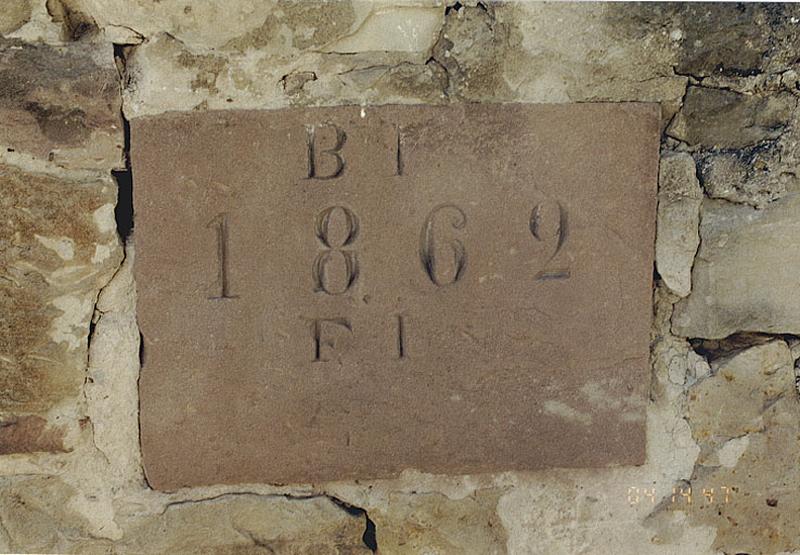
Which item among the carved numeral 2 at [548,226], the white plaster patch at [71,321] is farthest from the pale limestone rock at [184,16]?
the carved numeral 2 at [548,226]

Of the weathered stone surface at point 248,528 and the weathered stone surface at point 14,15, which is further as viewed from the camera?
the weathered stone surface at point 248,528

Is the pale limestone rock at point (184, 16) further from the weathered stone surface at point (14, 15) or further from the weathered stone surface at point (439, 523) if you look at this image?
the weathered stone surface at point (439, 523)

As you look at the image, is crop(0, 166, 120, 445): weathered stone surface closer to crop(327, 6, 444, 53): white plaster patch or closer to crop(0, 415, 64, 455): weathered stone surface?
crop(0, 415, 64, 455): weathered stone surface

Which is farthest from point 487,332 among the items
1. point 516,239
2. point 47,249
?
point 47,249

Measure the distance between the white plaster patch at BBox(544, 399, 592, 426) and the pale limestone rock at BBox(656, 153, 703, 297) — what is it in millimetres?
330

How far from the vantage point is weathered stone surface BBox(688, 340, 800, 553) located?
5.33ft

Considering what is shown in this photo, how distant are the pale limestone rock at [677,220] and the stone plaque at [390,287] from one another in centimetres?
4

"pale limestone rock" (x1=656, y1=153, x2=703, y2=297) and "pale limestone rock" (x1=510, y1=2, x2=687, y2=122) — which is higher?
"pale limestone rock" (x1=510, y1=2, x2=687, y2=122)

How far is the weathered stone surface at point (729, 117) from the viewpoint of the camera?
60.2 inches

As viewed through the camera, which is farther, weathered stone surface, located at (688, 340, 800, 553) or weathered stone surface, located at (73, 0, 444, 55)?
weathered stone surface, located at (688, 340, 800, 553)

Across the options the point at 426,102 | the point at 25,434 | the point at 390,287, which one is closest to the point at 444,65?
the point at 426,102

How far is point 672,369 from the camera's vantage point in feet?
5.33

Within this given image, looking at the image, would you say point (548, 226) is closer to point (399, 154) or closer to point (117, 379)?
point (399, 154)
